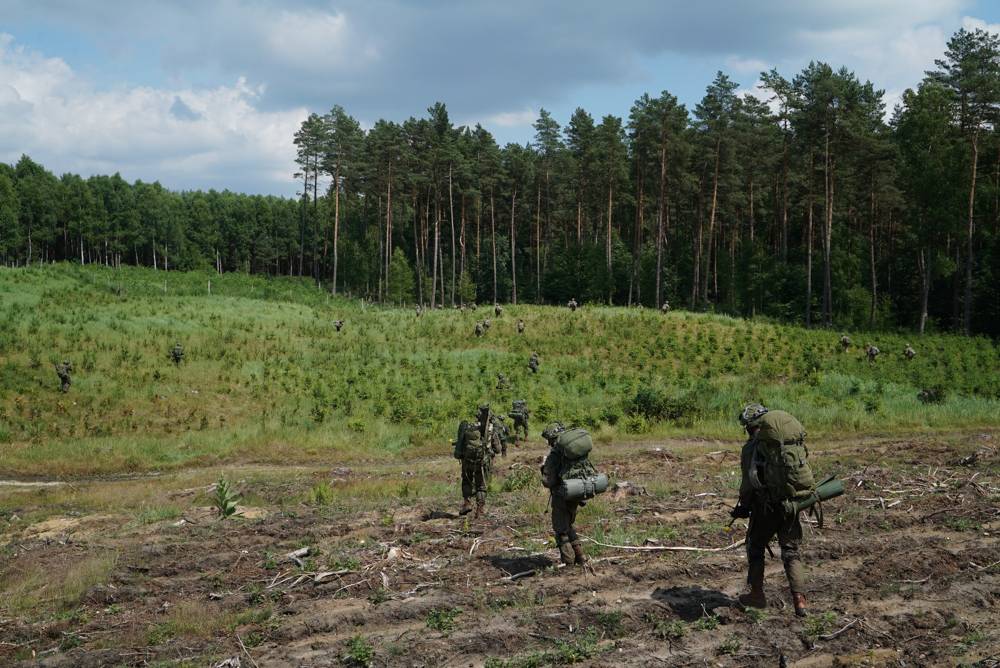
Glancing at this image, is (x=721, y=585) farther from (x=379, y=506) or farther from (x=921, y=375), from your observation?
(x=921, y=375)

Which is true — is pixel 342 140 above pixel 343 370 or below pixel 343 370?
above

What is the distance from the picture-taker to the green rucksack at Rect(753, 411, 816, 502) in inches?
276

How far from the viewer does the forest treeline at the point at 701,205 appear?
4269 cm

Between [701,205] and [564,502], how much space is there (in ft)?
150

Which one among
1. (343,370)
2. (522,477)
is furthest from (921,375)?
(343,370)

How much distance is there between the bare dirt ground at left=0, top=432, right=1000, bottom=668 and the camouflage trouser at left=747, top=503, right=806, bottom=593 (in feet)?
1.58

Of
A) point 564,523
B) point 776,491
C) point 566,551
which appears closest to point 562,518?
point 564,523

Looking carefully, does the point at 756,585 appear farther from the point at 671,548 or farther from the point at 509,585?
the point at 509,585

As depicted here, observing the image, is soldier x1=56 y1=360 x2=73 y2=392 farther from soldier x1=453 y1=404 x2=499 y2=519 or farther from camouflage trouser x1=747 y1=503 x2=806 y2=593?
camouflage trouser x1=747 y1=503 x2=806 y2=593

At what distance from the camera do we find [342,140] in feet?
209

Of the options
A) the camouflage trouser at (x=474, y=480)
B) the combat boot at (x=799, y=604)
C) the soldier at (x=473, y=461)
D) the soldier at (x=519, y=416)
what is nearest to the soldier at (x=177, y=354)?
the soldier at (x=519, y=416)

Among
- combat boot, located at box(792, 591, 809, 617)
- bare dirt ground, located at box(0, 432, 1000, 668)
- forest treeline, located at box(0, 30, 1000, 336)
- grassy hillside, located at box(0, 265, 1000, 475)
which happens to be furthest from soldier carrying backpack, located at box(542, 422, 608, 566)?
forest treeline, located at box(0, 30, 1000, 336)

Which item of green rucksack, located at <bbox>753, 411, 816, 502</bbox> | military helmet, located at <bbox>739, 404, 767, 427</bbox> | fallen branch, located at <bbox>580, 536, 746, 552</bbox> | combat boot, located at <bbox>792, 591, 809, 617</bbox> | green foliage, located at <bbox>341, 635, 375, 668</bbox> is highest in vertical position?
military helmet, located at <bbox>739, 404, 767, 427</bbox>

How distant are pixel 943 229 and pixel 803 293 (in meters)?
11.9
